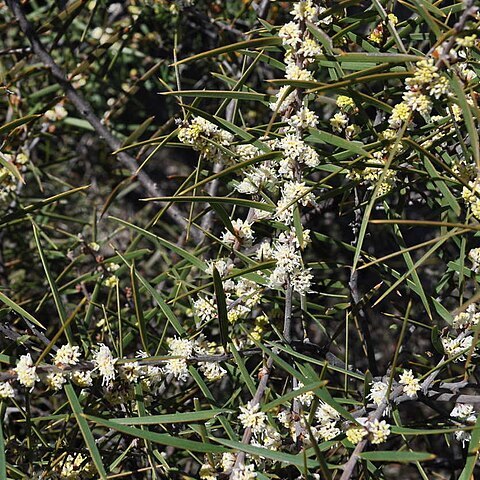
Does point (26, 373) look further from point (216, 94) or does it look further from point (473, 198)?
point (473, 198)

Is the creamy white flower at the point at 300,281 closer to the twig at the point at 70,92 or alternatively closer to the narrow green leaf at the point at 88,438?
the narrow green leaf at the point at 88,438

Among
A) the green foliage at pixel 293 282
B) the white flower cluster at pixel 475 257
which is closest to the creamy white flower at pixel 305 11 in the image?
the green foliage at pixel 293 282

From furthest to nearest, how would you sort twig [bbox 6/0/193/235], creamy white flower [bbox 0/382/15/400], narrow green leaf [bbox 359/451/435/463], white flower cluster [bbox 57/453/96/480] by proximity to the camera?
1. twig [bbox 6/0/193/235]
2. white flower cluster [bbox 57/453/96/480]
3. creamy white flower [bbox 0/382/15/400]
4. narrow green leaf [bbox 359/451/435/463]

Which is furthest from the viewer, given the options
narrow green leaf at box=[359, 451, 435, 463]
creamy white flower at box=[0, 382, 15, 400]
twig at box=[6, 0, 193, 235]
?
twig at box=[6, 0, 193, 235]

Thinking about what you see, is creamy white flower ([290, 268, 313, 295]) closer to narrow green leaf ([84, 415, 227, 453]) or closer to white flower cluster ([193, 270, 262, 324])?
white flower cluster ([193, 270, 262, 324])

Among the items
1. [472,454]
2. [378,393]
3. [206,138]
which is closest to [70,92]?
[206,138]

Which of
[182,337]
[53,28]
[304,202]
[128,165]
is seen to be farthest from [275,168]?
[53,28]

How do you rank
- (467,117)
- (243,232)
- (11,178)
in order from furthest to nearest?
(11,178)
(243,232)
(467,117)

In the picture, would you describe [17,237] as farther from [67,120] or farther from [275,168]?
[275,168]

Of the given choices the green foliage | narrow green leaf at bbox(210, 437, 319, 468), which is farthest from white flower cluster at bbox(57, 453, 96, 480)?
narrow green leaf at bbox(210, 437, 319, 468)

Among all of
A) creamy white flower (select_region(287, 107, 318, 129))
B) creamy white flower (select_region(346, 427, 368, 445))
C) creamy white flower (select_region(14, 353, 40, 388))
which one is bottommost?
creamy white flower (select_region(346, 427, 368, 445))

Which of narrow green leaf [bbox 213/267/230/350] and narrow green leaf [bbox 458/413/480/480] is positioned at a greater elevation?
narrow green leaf [bbox 213/267/230/350]
